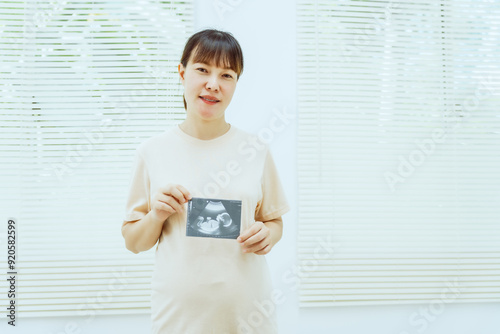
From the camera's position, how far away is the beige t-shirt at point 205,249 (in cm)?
104

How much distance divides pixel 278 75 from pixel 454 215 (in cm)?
115

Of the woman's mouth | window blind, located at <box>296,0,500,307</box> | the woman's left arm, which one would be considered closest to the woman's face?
the woman's mouth

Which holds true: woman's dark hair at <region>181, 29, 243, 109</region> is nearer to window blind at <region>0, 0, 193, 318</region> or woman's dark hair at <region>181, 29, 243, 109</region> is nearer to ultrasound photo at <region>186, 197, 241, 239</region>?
ultrasound photo at <region>186, 197, 241, 239</region>

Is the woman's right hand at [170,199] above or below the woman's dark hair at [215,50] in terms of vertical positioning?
below

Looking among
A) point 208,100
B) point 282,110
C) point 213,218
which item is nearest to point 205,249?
point 213,218

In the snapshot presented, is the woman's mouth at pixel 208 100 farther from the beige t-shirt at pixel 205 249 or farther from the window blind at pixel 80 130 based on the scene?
the window blind at pixel 80 130

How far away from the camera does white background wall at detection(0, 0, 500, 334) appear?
6.17 ft

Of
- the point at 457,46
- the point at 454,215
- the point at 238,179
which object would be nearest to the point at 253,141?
the point at 238,179

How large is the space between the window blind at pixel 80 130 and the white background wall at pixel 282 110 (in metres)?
0.27

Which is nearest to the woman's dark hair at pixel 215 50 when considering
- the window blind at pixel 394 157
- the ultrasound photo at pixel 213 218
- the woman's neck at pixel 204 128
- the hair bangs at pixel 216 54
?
the hair bangs at pixel 216 54

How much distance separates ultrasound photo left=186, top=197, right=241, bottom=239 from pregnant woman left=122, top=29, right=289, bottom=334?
14mm

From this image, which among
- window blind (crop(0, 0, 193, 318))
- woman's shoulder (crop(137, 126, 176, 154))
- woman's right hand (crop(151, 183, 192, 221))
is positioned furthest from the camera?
window blind (crop(0, 0, 193, 318))

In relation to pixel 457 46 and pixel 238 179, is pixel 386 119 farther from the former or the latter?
pixel 238 179

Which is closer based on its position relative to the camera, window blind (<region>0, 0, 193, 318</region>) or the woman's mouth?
the woman's mouth
